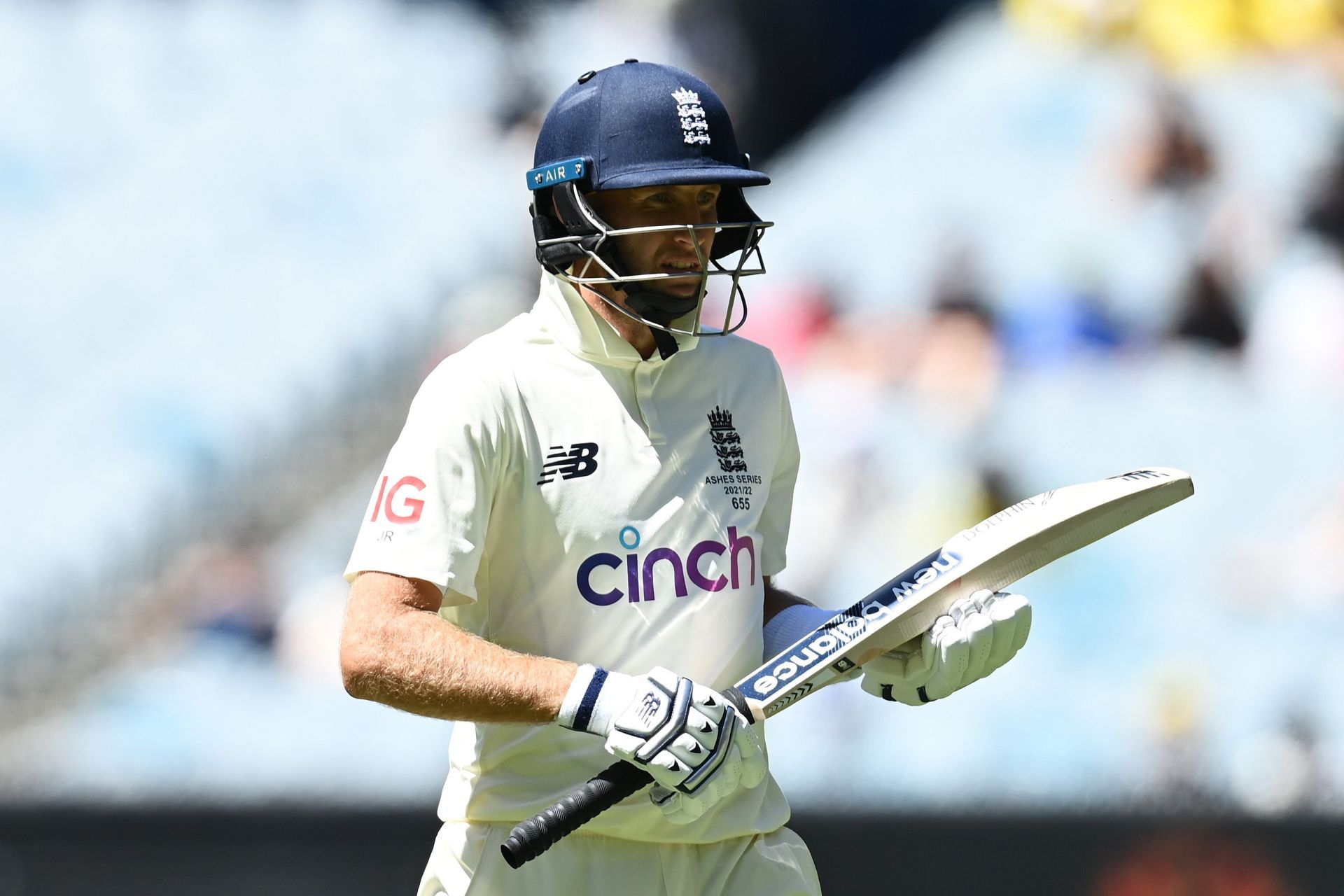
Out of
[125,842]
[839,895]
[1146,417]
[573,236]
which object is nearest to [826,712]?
[839,895]

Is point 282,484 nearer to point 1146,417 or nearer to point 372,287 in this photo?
point 372,287

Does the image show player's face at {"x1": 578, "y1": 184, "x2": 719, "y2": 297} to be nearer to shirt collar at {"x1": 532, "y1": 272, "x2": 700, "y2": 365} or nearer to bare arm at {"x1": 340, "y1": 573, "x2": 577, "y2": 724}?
shirt collar at {"x1": 532, "y1": 272, "x2": 700, "y2": 365}

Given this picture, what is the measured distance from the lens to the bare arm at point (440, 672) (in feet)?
5.91

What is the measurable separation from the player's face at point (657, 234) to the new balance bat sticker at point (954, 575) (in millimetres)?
484

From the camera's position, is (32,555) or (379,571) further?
(32,555)

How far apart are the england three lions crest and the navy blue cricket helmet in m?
0.13

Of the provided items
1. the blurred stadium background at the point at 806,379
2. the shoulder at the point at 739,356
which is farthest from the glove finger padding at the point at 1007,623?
the blurred stadium background at the point at 806,379

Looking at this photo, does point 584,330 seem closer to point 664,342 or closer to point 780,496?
point 664,342

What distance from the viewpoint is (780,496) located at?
2348mm

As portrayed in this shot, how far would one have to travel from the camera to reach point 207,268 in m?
4.66

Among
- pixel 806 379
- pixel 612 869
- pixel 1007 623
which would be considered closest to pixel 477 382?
pixel 612 869

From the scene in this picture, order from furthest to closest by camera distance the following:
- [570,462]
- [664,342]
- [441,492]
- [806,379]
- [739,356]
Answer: [806,379]
[739,356]
[664,342]
[570,462]
[441,492]

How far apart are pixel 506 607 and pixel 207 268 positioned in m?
2.95

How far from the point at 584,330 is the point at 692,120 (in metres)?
0.31
